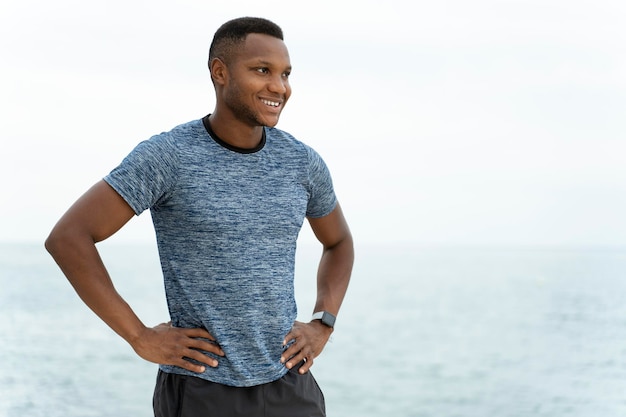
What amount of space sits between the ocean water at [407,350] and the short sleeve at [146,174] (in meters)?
8.46

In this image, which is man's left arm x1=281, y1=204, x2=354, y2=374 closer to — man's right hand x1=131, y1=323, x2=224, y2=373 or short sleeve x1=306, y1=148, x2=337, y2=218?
short sleeve x1=306, y1=148, x2=337, y2=218

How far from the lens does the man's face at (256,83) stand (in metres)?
1.86

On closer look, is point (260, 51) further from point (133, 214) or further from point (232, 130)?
point (133, 214)

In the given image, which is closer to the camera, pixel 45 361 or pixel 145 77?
pixel 45 361

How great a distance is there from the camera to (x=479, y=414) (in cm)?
1048

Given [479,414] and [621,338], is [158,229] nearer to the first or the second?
[479,414]

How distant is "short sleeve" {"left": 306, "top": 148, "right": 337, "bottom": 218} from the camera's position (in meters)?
2.03

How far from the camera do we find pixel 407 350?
14461 mm

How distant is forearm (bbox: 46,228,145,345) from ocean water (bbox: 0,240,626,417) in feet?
27.5

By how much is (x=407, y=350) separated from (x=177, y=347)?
42.8ft

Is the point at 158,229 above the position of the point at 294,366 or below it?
above

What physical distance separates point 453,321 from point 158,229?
54.6 feet

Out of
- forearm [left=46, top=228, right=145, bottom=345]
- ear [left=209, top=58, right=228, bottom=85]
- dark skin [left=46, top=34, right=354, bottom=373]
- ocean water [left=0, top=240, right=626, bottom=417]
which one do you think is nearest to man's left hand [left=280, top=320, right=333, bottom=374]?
dark skin [left=46, top=34, right=354, bottom=373]

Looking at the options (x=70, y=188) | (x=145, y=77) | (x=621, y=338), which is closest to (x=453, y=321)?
(x=621, y=338)
